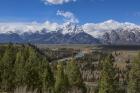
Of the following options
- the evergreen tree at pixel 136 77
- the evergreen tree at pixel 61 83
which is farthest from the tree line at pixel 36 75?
the evergreen tree at pixel 136 77

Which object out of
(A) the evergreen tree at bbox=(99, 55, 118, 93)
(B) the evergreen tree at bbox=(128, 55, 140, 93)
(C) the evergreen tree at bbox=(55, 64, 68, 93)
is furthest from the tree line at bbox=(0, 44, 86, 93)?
(B) the evergreen tree at bbox=(128, 55, 140, 93)

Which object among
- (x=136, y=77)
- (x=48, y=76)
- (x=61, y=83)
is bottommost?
(x=61, y=83)

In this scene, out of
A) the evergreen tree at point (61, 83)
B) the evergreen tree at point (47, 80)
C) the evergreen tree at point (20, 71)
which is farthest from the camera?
the evergreen tree at point (20, 71)

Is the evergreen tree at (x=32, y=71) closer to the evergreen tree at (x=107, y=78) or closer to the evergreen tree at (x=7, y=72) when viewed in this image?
the evergreen tree at (x=7, y=72)

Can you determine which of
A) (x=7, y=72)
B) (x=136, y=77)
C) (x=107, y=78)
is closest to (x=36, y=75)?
(x=7, y=72)

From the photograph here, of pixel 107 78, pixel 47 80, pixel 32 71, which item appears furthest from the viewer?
pixel 32 71

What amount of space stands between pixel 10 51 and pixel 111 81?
131 feet

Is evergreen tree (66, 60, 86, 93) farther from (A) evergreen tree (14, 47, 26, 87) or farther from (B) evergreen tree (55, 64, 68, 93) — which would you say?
(A) evergreen tree (14, 47, 26, 87)

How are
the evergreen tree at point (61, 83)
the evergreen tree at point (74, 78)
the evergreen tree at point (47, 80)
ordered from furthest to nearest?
the evergreen tree at point (74, 78)
the evergreen tree at point (47, 80)
the evergreen tree at point (61, 83)

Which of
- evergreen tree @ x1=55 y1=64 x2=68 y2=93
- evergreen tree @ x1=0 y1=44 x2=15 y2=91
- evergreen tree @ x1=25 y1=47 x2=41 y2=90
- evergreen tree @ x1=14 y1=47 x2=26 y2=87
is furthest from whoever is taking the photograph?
evergreen tree @ x1=0 y1=44 x2=15 y2=91

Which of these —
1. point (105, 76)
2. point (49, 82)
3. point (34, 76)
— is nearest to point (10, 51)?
point (34, 76)

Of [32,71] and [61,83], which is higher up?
[32,71]

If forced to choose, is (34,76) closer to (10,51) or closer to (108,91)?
(10,51)

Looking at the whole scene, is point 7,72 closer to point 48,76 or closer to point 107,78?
point 48,76
